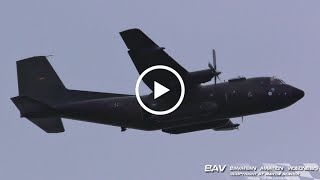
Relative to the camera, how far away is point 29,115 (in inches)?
1644

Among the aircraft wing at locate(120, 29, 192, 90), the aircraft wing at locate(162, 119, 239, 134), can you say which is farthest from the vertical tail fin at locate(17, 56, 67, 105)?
the aircraft wing at locate(162, 119, 239, 134)

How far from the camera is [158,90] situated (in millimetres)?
41312

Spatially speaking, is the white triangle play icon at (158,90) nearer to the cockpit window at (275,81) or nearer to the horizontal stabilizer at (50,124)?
the cockpit window at (275,81)

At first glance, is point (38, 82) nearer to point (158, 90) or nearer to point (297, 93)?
point (158, 90)

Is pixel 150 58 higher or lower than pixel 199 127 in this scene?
higher

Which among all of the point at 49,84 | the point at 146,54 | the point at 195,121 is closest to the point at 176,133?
the point at 195,121

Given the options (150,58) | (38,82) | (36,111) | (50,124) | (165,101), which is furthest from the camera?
(38,82)

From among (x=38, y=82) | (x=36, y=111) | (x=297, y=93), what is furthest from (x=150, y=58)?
(x=297, y=93)

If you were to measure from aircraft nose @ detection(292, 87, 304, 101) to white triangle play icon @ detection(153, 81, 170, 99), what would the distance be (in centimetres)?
926

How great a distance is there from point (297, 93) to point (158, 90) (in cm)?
1023

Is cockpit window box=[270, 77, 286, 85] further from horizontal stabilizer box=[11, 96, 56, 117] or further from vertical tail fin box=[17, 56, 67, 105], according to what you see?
horizontal stabilizer box=[11, 96, 56, 117]

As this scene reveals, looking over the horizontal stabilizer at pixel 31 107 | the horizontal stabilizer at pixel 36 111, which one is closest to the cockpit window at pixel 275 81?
the horizontal stabilizer at pixel 36 111

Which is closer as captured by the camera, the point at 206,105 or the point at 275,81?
the point at 206,105

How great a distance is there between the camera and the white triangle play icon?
41250mm
